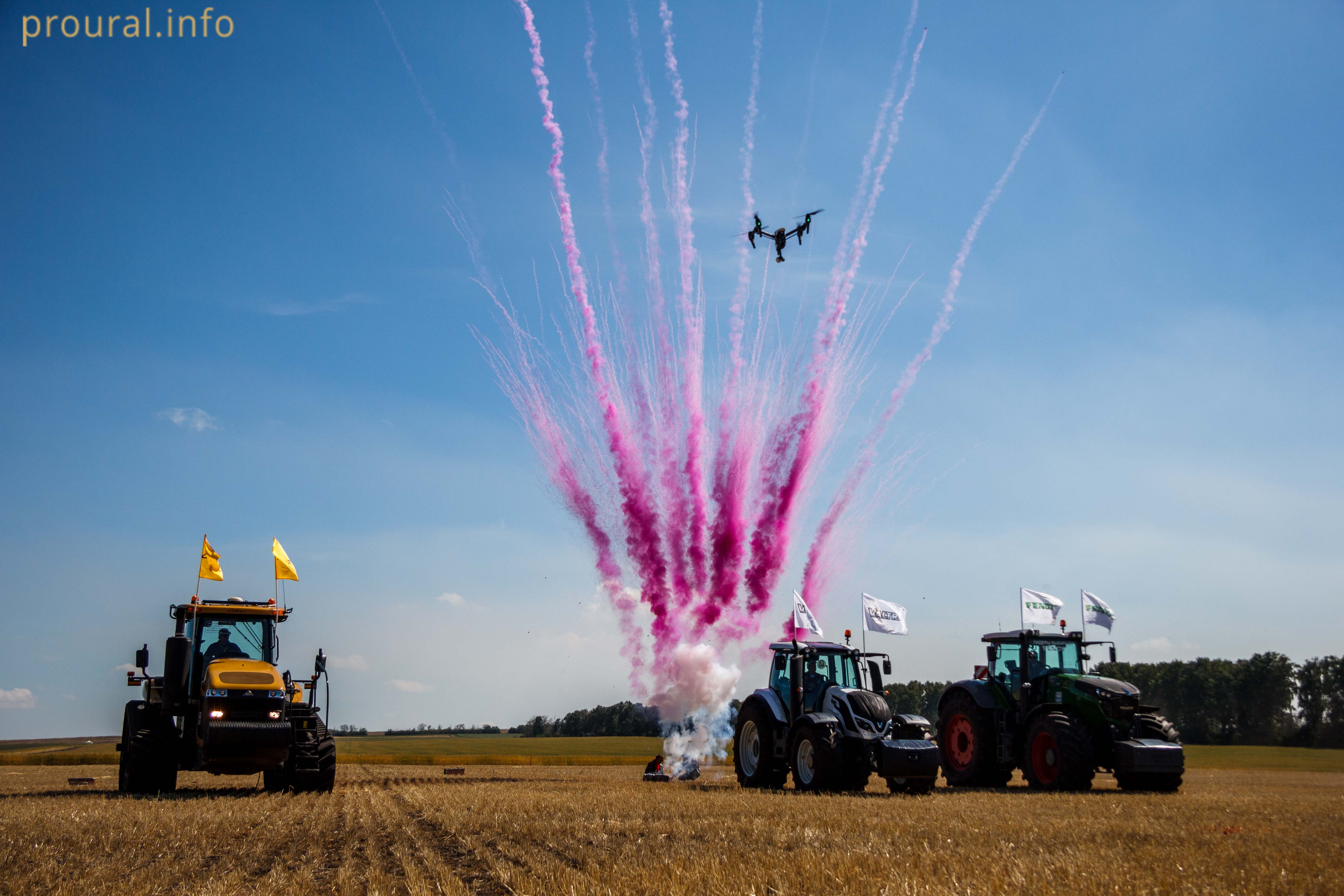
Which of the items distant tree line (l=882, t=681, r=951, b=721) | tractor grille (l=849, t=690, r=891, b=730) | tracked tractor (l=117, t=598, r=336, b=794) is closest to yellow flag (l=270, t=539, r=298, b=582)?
tracked tractor (l=117, t=598, r=336, b=794)

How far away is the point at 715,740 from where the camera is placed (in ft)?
91.4

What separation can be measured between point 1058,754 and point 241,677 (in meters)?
16.7

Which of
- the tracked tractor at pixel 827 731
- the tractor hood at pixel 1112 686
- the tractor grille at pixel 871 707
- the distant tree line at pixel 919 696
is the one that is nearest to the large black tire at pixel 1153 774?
the tractor hood at pixel 1112 686

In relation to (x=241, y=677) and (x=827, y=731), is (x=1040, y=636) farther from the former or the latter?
(x=241, y=677)

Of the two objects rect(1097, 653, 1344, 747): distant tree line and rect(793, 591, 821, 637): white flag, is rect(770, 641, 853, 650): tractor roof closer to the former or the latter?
rect(793, 591, 821, 637): white flag

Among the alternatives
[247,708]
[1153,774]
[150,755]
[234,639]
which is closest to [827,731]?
[1153,774]

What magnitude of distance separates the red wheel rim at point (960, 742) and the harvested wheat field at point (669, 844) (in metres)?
4.57

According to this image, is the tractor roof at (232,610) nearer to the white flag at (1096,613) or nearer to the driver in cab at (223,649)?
the driver in cab at (223,649)

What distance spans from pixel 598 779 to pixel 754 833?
14.9 meters

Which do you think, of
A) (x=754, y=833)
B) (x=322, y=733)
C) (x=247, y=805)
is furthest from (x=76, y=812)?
(x=754, y=833)

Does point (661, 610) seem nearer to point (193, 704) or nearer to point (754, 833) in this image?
point (193, 704)

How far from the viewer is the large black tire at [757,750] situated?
19.1m

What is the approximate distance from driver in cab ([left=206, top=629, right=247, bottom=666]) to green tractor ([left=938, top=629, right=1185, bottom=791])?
14.7 metres

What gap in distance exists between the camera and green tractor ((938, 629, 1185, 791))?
18.0m
